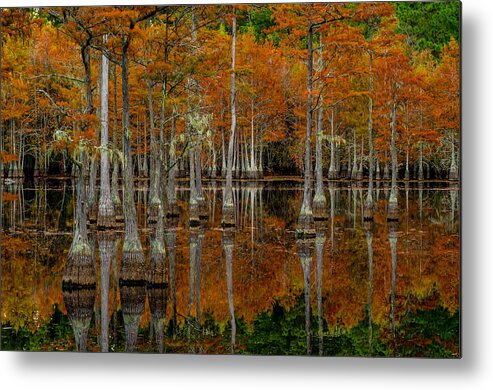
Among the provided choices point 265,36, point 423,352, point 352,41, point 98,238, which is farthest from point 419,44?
point 98,238

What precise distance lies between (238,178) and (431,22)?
3024 mm

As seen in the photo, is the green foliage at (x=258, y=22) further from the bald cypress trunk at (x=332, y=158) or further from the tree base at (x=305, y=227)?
the tree base at (x=305, y=227)

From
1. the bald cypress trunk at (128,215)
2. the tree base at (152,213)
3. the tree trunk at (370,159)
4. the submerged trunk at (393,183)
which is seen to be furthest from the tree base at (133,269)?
the submerged trunk at (393,183)

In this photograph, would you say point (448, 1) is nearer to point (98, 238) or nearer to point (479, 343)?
point (479, 343)

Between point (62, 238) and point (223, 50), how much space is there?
2822 mm

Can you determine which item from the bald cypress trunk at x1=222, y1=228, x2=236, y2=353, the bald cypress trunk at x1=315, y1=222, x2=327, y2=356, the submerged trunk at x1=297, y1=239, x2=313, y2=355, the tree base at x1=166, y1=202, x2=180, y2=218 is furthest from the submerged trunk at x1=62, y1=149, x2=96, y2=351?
the bald cypress trunk at x1=315, y1=222, x2=327, y2=356

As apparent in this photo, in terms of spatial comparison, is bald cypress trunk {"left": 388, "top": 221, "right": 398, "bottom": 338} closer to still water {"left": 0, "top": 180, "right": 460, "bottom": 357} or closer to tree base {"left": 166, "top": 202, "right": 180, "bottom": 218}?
still water {"left": 0, "top": 180, "right": 460, "bottom": 357}

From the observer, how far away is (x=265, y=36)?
29.3 ft

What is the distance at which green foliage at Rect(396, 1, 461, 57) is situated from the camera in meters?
7.69

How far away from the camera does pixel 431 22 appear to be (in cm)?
804

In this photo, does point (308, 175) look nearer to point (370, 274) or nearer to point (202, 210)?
point (370, 274)

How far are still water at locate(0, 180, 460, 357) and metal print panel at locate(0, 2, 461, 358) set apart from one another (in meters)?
0.02

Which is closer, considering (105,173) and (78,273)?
(78,273)

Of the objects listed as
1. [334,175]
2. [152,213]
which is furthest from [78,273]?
[334,175]
